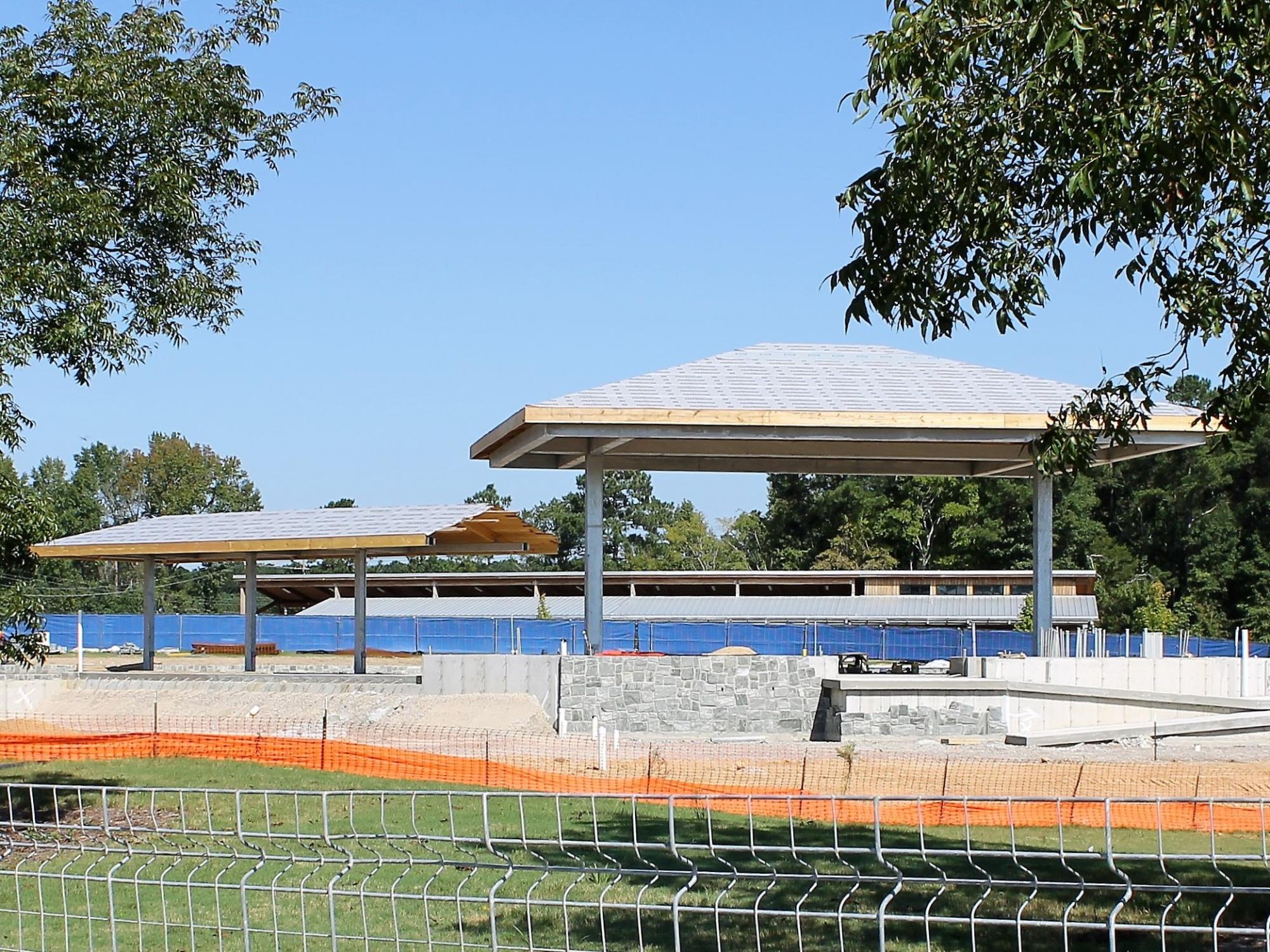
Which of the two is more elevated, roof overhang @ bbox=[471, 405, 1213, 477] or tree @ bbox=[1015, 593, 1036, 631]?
roof overhang @ bbox=[471, 405, 1213, 477]

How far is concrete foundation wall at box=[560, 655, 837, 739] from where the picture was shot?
26.0 meters

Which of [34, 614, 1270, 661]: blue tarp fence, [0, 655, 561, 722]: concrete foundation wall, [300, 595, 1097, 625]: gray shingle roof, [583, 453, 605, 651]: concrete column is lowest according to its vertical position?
[34, 614, 1270, 661]: blue tarp fence

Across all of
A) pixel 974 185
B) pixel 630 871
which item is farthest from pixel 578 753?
pixel 630 871

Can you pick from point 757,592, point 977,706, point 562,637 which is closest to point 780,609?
point 757,592

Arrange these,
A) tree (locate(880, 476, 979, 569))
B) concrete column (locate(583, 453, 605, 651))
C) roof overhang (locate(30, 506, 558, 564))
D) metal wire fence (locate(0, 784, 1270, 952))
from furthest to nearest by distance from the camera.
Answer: tree (locate(880, 476, 979, 569)) < roof overhang (locate(30, 506, 558, 564)) < concrete column (locate(583, 453, 605, 651)) < metal wire fence (locate(0, 784, 1270, 952))

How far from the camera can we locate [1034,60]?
9.23 meters

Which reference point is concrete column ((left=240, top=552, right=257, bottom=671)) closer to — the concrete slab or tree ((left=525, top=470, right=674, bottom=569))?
the concrete slab

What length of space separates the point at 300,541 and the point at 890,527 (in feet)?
174

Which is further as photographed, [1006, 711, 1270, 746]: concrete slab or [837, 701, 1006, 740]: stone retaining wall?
[837, 701, 1006, 740]: stone retaining wall

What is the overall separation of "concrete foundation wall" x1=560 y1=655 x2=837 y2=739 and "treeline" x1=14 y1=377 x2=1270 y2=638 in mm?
29412

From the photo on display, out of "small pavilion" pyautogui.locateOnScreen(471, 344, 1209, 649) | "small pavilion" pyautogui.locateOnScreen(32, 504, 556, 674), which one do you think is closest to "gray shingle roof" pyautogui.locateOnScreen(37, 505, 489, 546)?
"small pavilion" pyautogui.locateOnScreen(32, 504, 556, 674)

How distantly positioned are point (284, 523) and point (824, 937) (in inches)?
1084

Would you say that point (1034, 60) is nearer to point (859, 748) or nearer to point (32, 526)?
point (32, 526)

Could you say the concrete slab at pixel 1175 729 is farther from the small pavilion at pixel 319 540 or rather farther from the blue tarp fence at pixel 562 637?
the blue tarp fence at pixel 562 637
